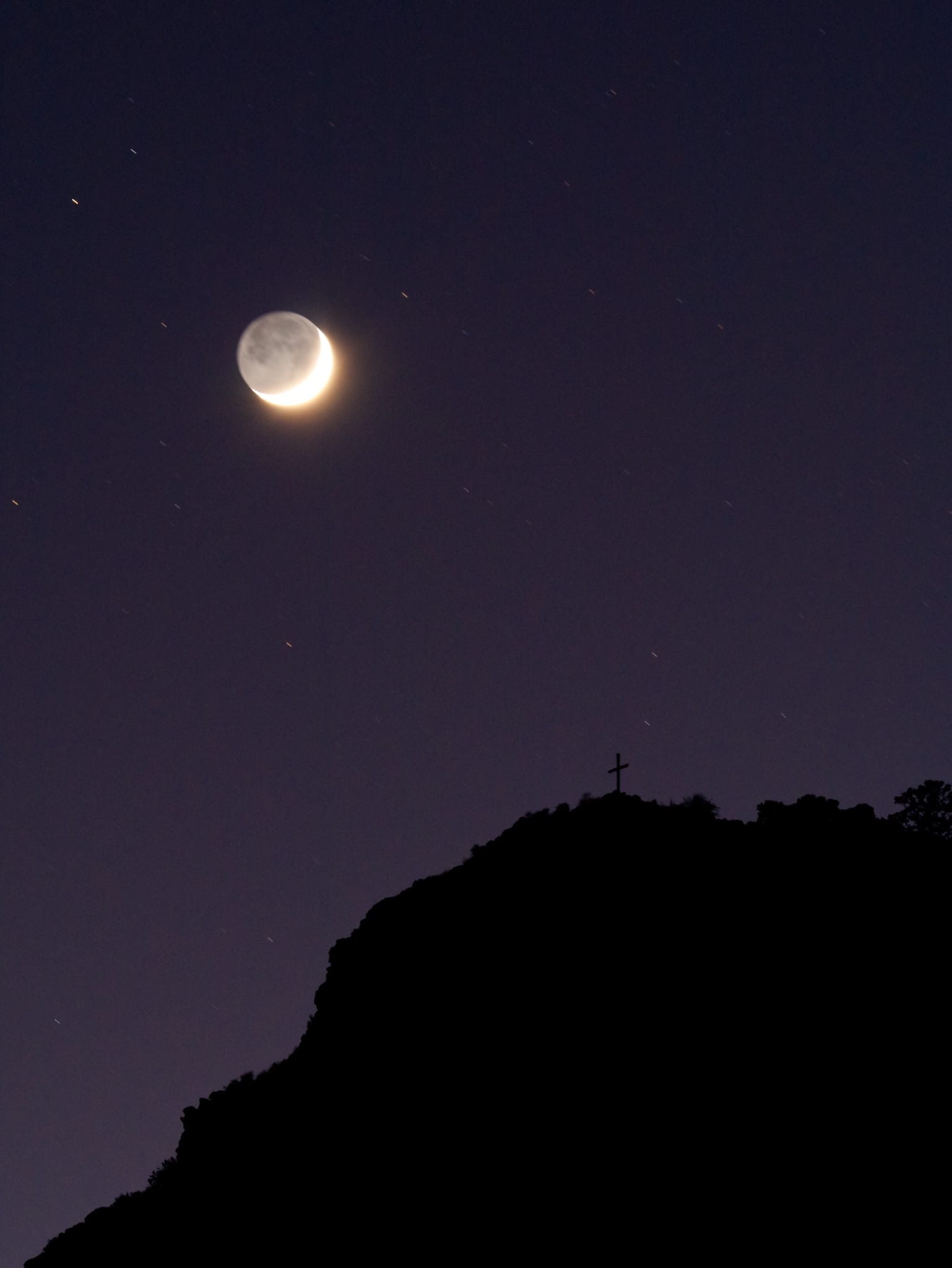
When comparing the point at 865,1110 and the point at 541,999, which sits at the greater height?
the point at 541,999

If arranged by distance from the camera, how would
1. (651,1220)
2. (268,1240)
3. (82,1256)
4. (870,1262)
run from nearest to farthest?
(870,1262) → (651,1220) → (268,1240) → (82,1256)

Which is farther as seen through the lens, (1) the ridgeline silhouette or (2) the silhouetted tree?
(2) the silhouetted tree

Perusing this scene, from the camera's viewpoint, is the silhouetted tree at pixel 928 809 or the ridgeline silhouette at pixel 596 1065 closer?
the ridgeline silhouette at pixel 596 1065

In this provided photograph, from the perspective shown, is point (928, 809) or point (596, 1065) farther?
point (928, 809)

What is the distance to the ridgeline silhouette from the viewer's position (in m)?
27.7

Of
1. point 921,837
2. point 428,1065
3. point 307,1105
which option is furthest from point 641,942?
point 307,1105

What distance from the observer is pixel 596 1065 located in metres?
32.1

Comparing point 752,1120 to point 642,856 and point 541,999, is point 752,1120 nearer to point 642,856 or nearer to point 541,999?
point 541,999

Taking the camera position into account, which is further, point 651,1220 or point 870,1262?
point 651,1220

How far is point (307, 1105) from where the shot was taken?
131ft

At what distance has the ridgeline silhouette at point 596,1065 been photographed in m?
27.7

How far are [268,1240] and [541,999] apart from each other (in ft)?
39.6

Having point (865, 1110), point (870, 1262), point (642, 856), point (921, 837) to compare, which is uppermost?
point (642, 856)

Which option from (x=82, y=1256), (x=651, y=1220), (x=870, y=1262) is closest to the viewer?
(x=870, y=1262)
